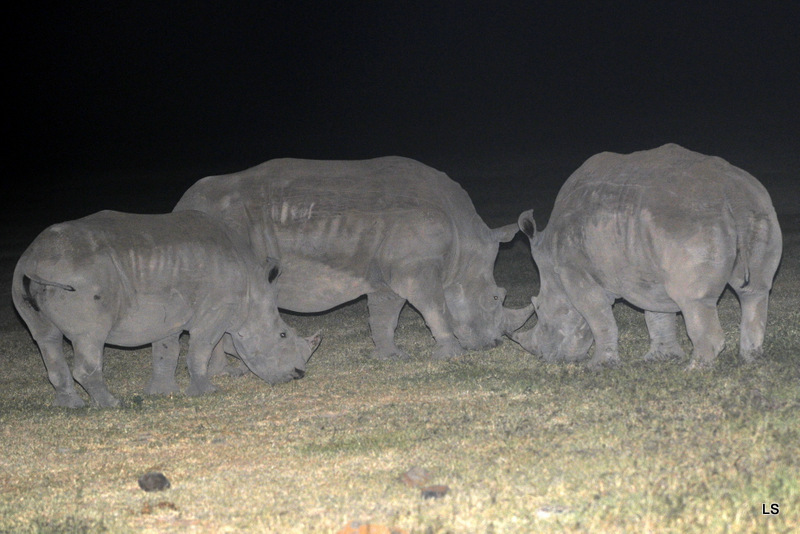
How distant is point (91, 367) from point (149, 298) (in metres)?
0.76

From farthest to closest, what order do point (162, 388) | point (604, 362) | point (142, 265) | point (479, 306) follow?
point (479, 306)
point (162, 388)
point (604, 362)
point (142, 265)

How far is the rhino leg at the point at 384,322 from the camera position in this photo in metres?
11.6

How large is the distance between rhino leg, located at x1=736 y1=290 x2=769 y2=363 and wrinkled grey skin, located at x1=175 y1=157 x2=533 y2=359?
298 centimetres

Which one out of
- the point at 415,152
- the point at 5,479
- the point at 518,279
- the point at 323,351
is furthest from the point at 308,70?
the point at 5,479

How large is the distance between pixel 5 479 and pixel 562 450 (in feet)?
12.6

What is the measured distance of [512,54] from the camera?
54.0 metres

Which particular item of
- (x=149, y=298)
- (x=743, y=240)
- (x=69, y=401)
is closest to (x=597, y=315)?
(x=743, y=240)

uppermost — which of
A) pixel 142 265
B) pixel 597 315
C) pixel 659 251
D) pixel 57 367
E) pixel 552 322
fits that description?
pixel 659 251

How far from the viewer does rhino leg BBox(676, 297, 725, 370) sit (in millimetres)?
8852

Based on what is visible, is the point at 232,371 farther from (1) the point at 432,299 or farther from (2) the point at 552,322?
(2) the point at 552,322

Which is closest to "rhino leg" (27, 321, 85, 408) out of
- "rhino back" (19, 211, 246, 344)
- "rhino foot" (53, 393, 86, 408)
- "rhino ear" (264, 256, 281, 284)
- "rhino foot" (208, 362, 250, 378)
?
"rhino foot" (53, 393, 86, 408)

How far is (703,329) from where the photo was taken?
8.91m

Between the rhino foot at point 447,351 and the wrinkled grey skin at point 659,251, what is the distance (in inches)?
36.5

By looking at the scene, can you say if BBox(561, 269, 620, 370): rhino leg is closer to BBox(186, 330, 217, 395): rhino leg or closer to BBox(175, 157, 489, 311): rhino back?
BBox(175, 157, 489, 311): rhino back
